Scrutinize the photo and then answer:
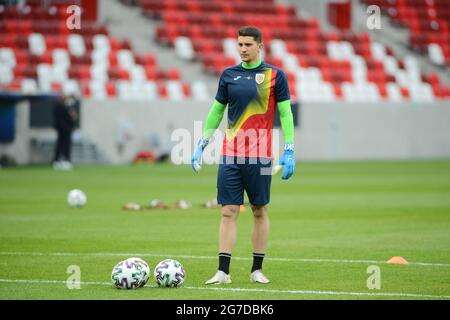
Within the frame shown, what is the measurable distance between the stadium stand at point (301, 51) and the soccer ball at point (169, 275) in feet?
98.9

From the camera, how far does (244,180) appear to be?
1136 centimetres

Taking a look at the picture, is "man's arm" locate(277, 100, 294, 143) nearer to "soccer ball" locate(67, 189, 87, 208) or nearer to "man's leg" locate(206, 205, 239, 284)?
"man's leg" locate(206, 205, 239, 284)

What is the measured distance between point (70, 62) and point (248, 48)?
26838 mm

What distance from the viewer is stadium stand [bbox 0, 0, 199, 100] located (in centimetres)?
3588

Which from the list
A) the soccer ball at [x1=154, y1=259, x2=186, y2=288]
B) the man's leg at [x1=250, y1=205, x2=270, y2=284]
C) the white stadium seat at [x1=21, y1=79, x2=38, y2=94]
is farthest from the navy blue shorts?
the white stadium seat at [x1=21, y1=79, x2=38, y2=94]

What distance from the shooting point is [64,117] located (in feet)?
109

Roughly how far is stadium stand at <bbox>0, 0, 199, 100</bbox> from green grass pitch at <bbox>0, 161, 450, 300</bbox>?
7.23m

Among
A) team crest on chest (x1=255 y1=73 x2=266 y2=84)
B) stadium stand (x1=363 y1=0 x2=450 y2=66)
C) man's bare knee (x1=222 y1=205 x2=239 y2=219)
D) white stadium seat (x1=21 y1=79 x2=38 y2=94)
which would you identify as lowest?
man's bare knee (x1=222 y1=205 x2=239 y2=219)

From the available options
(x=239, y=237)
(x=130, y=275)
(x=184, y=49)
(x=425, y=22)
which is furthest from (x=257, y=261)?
(x=425, y=22)

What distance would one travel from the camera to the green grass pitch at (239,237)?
424 inches

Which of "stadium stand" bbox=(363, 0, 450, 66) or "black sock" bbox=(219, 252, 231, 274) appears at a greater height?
"stadium stand" bbox=(363, 0, 450, 66)

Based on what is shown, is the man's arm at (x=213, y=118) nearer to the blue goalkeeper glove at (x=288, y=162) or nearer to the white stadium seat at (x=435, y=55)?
the blue goalkeeper glove at (x=288, y=162)

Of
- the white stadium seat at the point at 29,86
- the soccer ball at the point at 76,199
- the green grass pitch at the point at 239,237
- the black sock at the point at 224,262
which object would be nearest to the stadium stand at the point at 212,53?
the white stadium seat at the point at 29,86
